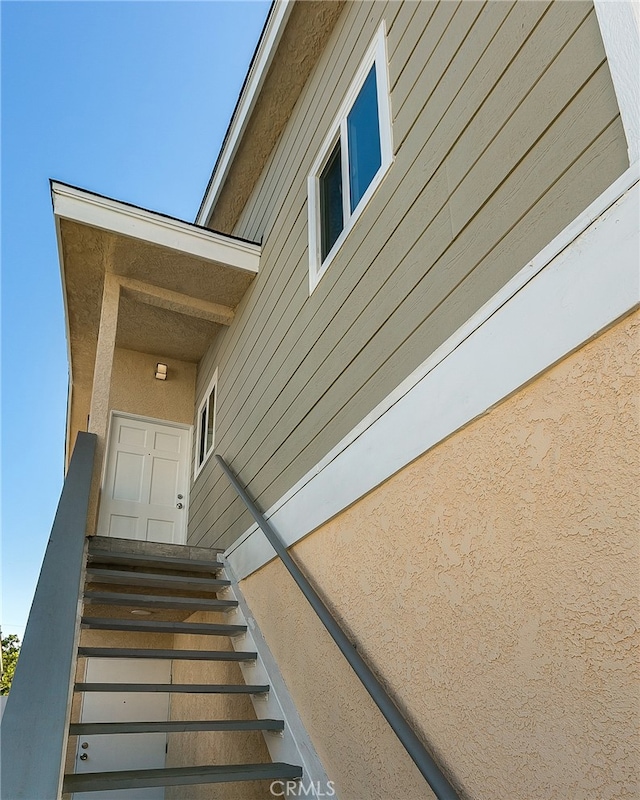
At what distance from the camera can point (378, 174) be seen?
2809 mm

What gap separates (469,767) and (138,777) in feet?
4.37

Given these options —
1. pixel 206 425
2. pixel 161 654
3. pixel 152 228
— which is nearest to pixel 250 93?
pixel 152 228

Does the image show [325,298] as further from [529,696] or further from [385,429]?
[529,696]

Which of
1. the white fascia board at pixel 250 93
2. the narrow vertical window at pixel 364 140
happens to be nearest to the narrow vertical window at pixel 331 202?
the narrow vertical window at pixel 364 140

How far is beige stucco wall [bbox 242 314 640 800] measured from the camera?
1278mm

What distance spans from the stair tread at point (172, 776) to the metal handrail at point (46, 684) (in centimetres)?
37

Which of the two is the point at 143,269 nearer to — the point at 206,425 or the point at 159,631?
the point at 206,425

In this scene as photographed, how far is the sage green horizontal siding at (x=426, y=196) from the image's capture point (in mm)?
1642

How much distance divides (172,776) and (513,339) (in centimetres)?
211

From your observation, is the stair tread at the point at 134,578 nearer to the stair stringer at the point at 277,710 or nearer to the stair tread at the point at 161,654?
the stair stringer at the point at 277,710


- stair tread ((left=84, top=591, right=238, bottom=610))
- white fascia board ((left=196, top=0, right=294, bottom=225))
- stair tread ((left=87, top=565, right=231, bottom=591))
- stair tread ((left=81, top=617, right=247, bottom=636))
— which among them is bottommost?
stair tread ((left=81, top=617, right=247, bottom=636))

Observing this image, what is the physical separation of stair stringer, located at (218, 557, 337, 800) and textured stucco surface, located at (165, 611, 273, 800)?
540 mm

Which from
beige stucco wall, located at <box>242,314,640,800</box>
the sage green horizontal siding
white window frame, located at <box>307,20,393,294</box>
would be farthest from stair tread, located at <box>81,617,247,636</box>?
white window frame, located at <box>307,20,393,294</box>

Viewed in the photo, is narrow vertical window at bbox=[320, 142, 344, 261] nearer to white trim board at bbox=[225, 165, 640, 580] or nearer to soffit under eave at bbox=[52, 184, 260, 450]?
soffit under eave at bbox=[52, 184, 260, 450]
